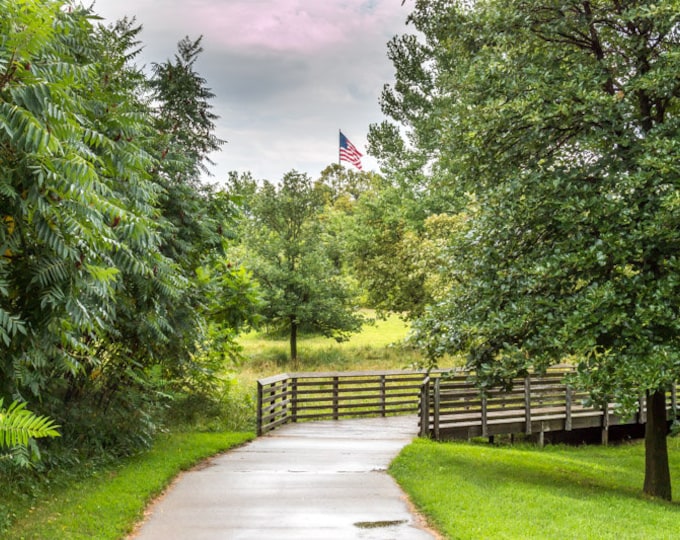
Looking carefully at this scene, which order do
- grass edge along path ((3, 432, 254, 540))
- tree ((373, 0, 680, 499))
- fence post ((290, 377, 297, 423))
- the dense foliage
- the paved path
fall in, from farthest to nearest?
1. fence post ((290, 377, 297, 423))
2. tree ((373, 0, 680, 499))
3. the paved path
4. grass edge along path ((3, 432, 254, 540))
5. the dense foliage

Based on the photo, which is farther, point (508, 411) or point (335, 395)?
point (335, 395)

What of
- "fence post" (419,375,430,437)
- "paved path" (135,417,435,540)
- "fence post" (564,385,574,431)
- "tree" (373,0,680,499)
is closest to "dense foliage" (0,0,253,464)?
"paved path" (135,417,435,540)

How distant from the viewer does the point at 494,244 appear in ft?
37.0

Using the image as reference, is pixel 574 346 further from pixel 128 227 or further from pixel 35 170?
pixel 35 170

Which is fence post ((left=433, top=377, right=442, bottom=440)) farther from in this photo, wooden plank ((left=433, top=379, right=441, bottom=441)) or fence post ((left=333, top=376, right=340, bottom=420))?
fence post ((left=333, top=376, right=340, bottom=420))

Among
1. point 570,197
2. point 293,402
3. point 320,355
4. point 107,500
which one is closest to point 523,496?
point 570,197

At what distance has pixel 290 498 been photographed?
9.52m

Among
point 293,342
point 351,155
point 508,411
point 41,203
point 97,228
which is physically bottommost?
point 508,411

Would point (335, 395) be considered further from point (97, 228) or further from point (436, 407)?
point (97, 228)

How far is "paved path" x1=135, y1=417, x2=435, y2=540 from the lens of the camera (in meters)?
7.93

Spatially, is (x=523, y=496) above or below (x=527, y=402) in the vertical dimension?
below

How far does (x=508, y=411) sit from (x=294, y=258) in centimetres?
1273

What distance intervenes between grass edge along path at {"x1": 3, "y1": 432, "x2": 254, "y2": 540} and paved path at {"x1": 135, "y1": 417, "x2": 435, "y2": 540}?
0.27 m

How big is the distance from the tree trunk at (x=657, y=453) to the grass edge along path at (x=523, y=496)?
401 millimetres
